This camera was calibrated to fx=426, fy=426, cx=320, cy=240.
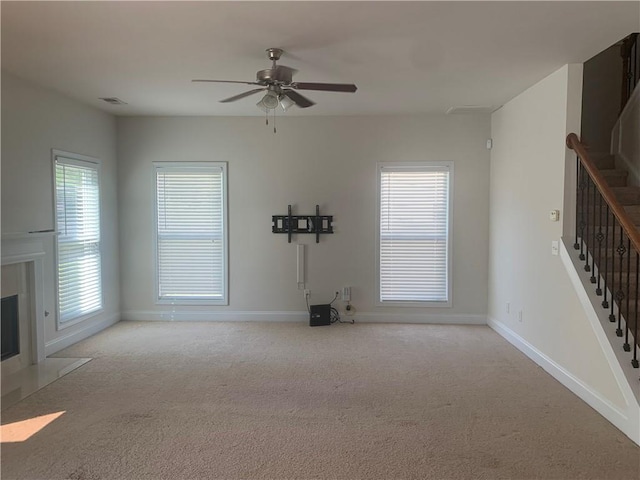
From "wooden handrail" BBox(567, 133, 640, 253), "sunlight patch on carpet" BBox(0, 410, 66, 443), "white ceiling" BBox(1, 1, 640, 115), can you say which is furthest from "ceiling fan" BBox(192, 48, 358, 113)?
"sunlight patch on carpet" BBox(0, 410, 66, 443)

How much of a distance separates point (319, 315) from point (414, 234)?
1.62m

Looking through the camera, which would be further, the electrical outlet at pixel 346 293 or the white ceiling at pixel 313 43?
the electrical outlet at pixel 346 293

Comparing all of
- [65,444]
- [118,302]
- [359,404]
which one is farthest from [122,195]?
[359,404]

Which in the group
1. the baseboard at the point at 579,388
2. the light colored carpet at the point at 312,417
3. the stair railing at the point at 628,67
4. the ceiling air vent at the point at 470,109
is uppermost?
the stair railing at the point at 628,67

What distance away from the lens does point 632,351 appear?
9.50ft

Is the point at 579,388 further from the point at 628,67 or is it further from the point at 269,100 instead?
the point at 628,67

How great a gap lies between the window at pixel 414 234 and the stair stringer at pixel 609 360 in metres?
2.08

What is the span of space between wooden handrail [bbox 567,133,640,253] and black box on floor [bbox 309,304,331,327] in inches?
127

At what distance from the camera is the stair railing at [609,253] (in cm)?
293

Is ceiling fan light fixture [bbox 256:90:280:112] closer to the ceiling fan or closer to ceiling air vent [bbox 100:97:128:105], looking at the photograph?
the ceiling fan

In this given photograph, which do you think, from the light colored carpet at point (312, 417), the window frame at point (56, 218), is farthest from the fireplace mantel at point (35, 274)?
the light colored carpet at point (312, 417)

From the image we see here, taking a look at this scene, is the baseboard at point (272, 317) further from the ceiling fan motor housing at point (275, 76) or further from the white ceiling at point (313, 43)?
the ceiling fan motor housing at point (275, 76)

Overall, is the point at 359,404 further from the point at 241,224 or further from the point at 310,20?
the point at 241,224

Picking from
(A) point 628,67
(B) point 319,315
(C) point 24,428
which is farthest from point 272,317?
(A) point 628,67
